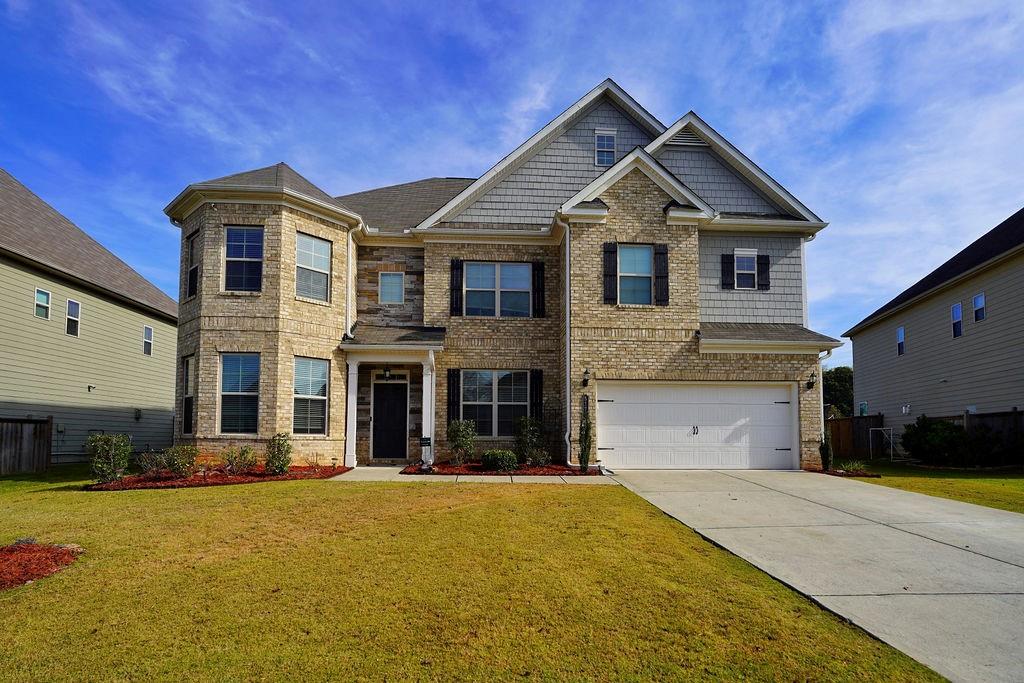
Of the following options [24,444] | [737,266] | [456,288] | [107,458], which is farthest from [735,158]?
[24,444]

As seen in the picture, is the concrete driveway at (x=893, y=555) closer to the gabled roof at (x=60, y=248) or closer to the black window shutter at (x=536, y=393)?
the black window shutter at (x=536, y=393)

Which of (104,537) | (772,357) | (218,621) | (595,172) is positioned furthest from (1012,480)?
(104,537)

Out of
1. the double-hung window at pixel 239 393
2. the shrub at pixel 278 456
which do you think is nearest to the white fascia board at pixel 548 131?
the double-hung window at pixel 239 393

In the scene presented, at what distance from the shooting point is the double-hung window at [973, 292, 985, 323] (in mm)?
19562

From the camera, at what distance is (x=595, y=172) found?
17750 mm

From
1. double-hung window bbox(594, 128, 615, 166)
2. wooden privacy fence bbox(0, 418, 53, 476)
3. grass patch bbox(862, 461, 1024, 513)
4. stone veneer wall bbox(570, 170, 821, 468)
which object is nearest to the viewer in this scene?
grass patch bbox(862, 461, 1024, 513)

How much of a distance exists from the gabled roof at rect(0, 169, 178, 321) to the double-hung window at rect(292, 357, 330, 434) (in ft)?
27.2

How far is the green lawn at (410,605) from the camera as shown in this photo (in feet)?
14.4

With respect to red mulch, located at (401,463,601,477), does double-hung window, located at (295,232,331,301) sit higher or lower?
higher

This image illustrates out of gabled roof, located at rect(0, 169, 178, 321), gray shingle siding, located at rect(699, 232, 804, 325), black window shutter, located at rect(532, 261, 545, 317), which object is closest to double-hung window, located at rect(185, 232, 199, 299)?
gabled roof, located at rect(0, 169, 178, 321)

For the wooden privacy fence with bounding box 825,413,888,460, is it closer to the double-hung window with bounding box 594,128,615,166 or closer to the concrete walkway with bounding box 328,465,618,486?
the double-hung window with bounding box 594,128,615,166

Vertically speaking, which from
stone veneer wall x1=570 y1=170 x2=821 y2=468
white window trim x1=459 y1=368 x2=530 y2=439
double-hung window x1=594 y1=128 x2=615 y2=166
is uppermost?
double-hung window x1=594 y1=128 x2=615 y2=166

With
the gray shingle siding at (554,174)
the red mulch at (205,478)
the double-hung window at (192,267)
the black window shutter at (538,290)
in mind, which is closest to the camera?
the red mulch at (205,478)

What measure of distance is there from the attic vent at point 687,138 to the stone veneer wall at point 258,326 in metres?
9.98
